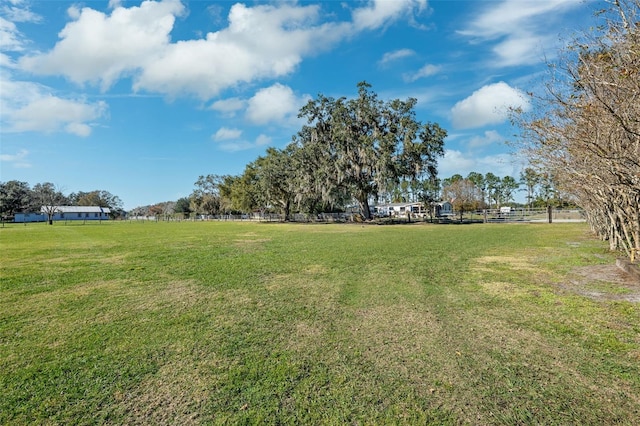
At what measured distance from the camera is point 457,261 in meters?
8.88

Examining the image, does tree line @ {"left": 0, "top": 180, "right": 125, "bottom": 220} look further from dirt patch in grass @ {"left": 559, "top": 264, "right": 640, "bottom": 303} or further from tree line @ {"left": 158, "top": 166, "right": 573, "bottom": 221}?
dirt patch in grass @ {"left": 559, "top": 264, "right": 640, "bottom": 303}

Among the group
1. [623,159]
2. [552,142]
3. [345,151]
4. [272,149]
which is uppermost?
[272,149]

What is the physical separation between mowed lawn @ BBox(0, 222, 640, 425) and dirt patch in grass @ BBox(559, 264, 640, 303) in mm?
94

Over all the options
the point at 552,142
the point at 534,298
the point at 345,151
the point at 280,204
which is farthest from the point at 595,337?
the point at 280,204

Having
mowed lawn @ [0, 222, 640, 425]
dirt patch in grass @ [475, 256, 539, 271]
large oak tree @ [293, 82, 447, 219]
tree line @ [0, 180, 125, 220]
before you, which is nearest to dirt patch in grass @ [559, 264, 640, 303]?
mowed lawn @ [0, 222, 640, 425]

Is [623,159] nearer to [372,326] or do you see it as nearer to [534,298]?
[534,298]

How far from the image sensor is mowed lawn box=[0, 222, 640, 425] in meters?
2.45

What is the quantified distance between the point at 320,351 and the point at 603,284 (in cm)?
Result: 573

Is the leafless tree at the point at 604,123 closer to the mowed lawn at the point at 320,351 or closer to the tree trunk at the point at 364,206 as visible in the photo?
the mowed lawn at the point at 320,351

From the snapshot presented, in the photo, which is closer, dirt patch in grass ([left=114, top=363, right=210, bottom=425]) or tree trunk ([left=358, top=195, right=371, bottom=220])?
dirt patch in grass ([left=114, top=363, right=210, bottom=425])

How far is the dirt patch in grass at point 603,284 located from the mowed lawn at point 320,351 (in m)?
0.09

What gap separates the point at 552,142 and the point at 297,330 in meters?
6.05

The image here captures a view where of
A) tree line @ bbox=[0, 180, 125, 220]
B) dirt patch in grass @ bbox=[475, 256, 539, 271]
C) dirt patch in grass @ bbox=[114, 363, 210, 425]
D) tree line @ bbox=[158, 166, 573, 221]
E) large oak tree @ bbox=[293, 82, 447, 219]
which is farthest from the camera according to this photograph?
tree line @ bbox=[0, 180, 125, 220]

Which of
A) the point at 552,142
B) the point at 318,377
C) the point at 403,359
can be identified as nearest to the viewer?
the point at 318,377
